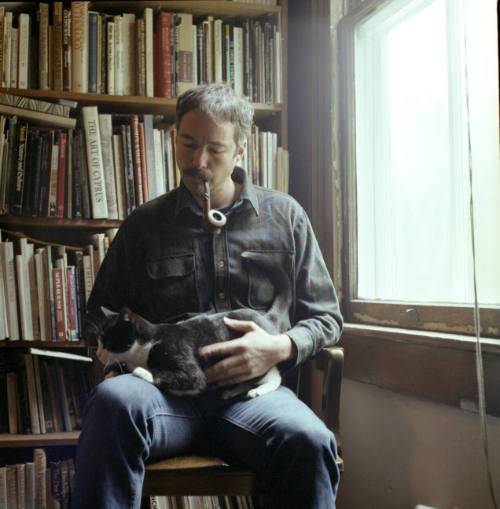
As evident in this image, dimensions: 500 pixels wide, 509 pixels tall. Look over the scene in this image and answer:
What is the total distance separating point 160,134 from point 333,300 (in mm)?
815

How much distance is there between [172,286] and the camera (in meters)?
1.25

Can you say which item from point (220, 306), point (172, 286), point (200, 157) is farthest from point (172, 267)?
point (200, 157)

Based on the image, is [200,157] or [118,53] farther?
[118,53]

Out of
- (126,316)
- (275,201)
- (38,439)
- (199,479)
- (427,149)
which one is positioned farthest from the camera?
(38,439)

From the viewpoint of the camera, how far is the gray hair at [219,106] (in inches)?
48.0

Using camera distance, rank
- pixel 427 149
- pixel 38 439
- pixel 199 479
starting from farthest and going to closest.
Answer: pixel 38 439 → pixel 427 149 → pixel 199 479

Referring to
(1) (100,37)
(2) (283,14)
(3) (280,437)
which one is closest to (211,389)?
(3) (280,437)

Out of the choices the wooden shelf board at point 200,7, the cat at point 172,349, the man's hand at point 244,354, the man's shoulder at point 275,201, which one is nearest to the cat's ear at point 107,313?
the cat at point 172,349

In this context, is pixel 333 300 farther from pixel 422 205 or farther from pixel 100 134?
pixel 100 134

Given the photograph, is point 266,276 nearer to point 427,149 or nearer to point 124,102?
point 427,149

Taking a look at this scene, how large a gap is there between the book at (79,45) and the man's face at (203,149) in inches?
23.3

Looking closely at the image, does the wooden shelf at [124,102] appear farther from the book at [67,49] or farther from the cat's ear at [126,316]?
the cat's ear at [126,316]

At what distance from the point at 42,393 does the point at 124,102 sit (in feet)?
3.10

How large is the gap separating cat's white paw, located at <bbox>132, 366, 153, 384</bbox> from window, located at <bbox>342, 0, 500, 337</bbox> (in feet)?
2.35
